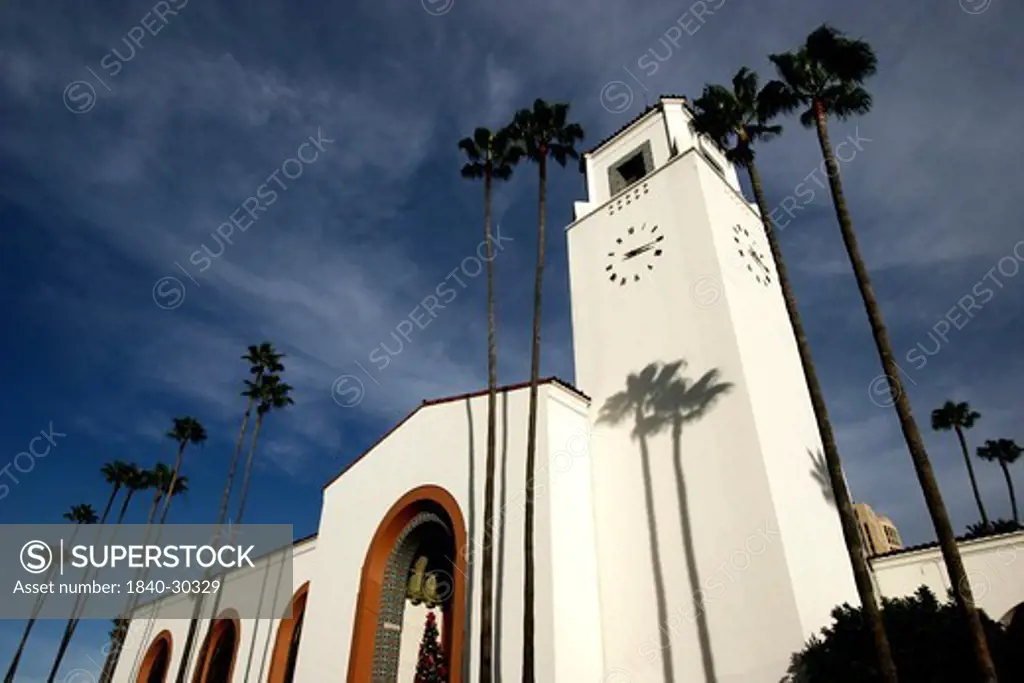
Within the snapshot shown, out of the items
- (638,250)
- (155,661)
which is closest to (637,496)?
(638,250)

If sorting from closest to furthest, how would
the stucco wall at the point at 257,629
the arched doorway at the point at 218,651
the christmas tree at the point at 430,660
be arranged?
1. the christmas tree at the point at 430,660
2. the stucco wall at the point at 257,629
3. the arched doorway at the point at 218,651

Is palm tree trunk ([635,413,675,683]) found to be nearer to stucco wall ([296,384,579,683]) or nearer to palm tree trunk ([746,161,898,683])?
stucco wall ([296,384,579,683])

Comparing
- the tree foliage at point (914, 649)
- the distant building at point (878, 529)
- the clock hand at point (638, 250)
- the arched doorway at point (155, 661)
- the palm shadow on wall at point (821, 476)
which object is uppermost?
the distant building at point (878, 529)

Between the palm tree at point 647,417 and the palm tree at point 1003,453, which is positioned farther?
the palm tree at point 1003,453

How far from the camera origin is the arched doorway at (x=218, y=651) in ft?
87.3

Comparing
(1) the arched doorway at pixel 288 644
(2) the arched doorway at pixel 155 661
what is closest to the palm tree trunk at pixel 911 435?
(1) the arched doorway at pixel 288 644

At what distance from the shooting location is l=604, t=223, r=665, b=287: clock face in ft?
60.8

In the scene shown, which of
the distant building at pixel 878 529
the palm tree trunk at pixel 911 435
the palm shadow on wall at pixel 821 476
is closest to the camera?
the palm tree trunk at pixel 911 435

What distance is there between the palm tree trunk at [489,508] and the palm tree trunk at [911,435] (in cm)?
801

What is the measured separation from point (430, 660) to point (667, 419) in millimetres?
8929

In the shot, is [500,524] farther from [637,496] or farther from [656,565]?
[656,565]

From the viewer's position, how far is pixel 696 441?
48.3 ft

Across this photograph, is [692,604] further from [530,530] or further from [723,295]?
[723,295]

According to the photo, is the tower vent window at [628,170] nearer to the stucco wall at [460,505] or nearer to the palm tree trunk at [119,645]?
the stucco wall at [460,505]
